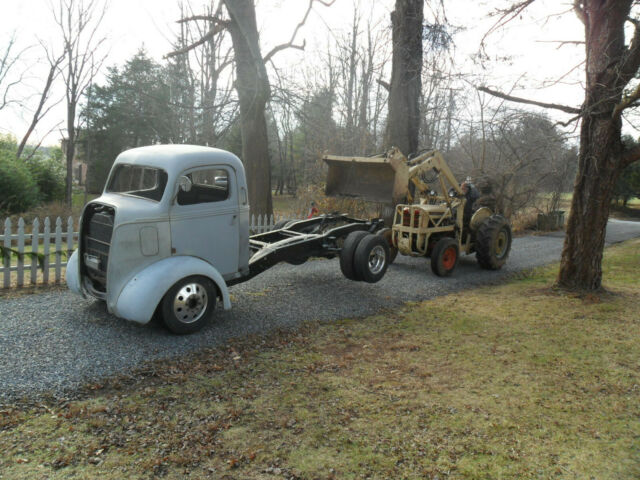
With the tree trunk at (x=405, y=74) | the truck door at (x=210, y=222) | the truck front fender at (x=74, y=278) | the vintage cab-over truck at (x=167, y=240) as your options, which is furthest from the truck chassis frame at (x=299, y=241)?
the tree trunk at (x=405, y=74)

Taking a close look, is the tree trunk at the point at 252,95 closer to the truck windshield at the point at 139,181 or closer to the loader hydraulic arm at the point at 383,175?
the loader hydraulic arm at the point at 383,175

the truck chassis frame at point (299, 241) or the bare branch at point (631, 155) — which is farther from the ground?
the bare branch at point (631, 155)

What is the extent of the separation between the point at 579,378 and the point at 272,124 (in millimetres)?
36480

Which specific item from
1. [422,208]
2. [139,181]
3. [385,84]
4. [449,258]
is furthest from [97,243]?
[385,84]

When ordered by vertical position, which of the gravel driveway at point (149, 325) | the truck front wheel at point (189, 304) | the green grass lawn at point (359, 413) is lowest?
the green grass lawn at point (359, 413)

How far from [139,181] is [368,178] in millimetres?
4658

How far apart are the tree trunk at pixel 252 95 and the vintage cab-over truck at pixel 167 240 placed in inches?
281

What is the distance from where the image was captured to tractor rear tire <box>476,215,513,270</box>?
33.3 feet

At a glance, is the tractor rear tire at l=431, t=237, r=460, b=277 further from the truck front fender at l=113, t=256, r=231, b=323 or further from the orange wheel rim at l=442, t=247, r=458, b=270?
the truck front fender at l=113, t=256, r=231, b=323

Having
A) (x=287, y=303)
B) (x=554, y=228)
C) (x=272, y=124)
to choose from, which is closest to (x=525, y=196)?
(x=554, y=228)

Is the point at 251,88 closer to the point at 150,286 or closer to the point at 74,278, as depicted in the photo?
the point at 74,278

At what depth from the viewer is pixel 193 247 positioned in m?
5.91

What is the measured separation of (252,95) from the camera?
13.2 m

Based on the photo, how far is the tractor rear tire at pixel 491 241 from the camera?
10164mm
